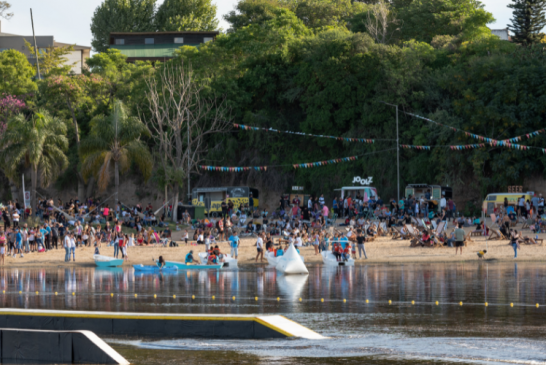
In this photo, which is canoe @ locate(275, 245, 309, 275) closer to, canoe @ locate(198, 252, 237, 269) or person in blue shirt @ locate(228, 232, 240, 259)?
canoe @ locate(198, 252, 237, 269)

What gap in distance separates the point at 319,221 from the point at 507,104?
15.7 m

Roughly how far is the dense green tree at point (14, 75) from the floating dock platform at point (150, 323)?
4930 cm

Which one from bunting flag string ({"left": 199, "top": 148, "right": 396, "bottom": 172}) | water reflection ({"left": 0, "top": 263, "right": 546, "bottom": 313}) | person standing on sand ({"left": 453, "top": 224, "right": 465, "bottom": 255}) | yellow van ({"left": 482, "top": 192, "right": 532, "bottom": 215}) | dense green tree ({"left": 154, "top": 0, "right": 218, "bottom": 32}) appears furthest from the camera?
dense green tree ({"left": 154, "top": 0, "right": 218, "bottom": 32})

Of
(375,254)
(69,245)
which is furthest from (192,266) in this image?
(375,254)

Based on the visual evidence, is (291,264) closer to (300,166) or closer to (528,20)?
(300,166)

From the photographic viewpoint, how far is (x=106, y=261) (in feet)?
107

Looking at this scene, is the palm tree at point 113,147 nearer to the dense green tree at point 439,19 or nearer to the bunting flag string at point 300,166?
the bunting flag string at point 300,166

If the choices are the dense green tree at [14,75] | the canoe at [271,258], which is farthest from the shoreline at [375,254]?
the dense green tree at [14,75]

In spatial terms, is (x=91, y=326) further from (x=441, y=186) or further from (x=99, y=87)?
(x=99, y=87)

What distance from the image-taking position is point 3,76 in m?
59.7

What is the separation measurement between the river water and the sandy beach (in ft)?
5.51

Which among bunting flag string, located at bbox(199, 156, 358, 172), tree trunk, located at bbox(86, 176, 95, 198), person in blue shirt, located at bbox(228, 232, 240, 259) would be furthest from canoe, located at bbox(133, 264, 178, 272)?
tree trunk, located at bbox(86, 176, 95, 198)

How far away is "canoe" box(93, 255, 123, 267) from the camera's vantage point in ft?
107

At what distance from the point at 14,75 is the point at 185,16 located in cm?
2720
